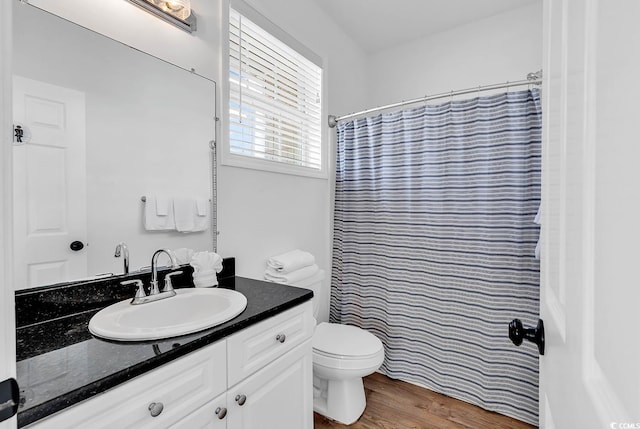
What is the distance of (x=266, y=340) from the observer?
1105 millimetres

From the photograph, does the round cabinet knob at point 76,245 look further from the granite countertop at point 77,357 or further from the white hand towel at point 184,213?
the white hand towel at point 184,213

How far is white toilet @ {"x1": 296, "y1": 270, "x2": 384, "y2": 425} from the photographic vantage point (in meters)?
1.65

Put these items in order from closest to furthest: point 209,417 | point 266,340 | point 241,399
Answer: point 209,417, point 241,399, point 266,340

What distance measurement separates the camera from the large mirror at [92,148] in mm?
977

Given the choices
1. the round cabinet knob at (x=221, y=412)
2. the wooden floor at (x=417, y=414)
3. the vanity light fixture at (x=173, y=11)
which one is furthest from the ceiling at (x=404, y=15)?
the wooden floor at (x=417, y=414)

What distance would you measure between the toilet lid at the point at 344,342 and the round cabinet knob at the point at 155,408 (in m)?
1.07

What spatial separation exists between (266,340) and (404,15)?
2.44 meters

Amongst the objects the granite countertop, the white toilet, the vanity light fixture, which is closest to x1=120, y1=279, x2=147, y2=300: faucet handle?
the granite countertop

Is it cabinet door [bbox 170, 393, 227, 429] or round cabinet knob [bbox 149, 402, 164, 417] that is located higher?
round cabinet knob [bbox 149, 402, 164, 417]

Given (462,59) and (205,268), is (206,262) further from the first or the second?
(462,59)

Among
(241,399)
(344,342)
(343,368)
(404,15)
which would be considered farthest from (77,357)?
(404,15)

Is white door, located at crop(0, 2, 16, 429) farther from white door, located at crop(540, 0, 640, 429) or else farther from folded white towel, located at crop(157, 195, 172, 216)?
folded white towel, located at crop(157, 195, 172, 216)

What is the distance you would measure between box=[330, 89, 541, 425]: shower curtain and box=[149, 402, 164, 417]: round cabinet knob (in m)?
1.69

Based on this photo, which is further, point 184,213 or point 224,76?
point 224,76
